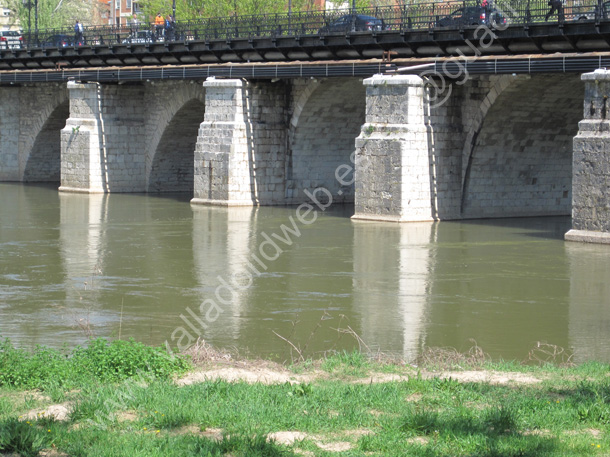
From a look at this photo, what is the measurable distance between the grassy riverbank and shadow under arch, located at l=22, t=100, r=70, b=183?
31.2 m

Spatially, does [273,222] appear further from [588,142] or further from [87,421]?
[87,421]

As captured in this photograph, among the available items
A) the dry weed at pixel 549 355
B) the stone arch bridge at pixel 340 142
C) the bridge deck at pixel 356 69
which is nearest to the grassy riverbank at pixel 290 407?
the dry weed at pixel 549 355

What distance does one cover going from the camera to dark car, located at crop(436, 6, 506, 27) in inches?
978

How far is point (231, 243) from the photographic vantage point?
20.9 metres

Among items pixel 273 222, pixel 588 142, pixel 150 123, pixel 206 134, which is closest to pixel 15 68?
pixel 150 123

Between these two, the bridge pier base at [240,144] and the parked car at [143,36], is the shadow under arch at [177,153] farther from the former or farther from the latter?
the parked car at [143,36]

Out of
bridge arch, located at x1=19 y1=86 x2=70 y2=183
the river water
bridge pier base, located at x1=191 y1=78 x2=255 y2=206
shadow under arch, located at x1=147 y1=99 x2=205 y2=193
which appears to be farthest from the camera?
bridge arch, located at x1=19 y1=86 x2=70 y2=183

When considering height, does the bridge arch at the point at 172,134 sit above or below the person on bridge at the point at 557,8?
below

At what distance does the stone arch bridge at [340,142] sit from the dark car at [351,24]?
226 centimetres

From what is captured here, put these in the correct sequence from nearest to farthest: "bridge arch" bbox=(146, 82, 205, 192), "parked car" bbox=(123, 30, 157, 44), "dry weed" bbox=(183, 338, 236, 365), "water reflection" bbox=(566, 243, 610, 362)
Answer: "dry weed" bbox=(183, 338, 236, 365)
"water reflection" bbox=(566, 243, 610, 362)
"bridge arch" bbox=(146, 82, 205, 192)
"parked car" bbox=(123, 30, 157, 44)

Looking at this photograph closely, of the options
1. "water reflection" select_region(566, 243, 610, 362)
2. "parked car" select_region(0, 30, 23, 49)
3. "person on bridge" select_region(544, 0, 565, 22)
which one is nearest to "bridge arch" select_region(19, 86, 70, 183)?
"parked car" select_region(0, 30, 23, 49)

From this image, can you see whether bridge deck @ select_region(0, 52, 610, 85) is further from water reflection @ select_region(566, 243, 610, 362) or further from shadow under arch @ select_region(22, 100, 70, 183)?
water reflection @ select_region(566, 243, 610, 362)

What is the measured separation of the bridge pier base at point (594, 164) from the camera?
1961 centimetres

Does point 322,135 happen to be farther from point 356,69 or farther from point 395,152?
point 395,152
